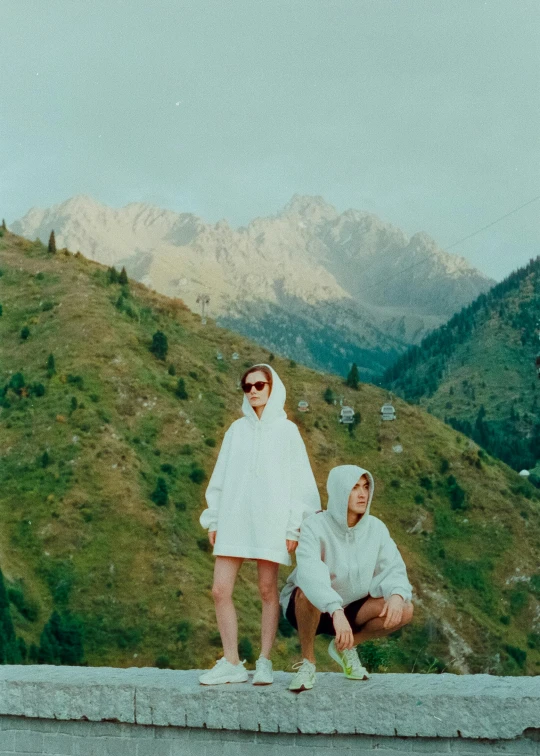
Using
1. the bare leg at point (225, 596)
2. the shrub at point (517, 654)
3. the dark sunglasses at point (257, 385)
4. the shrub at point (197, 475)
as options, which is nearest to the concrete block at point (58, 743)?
the bare leg at point (225, 596)

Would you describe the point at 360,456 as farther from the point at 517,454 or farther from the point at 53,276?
the point at 53,276

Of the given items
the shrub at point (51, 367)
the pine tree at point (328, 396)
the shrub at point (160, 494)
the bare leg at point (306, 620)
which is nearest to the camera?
the bare leg at point (306, 620)

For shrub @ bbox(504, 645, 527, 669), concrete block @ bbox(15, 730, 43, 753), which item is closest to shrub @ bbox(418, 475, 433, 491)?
shrub @ bbox(504, 645, 527, 669)

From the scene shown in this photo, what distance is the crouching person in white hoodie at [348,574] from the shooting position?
454cm

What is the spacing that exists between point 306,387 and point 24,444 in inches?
855

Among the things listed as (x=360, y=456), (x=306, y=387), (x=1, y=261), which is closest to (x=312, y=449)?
(x=360, y=456)

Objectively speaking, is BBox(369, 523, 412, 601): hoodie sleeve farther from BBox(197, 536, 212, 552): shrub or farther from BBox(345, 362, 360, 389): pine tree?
BBox(345, 362, 360, 389): pine tree

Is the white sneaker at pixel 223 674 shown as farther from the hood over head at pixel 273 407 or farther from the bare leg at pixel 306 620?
the hood over head at pixel 273 407

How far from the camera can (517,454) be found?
246ft

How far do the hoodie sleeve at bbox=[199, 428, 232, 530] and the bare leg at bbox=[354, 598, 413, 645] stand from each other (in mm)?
1013

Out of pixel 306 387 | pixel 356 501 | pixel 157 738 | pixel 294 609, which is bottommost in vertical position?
pixel 157 738

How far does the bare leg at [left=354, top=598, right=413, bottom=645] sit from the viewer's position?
14.9 feet

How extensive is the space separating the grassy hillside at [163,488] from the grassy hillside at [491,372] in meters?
14.5

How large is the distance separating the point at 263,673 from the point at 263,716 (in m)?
0.26
